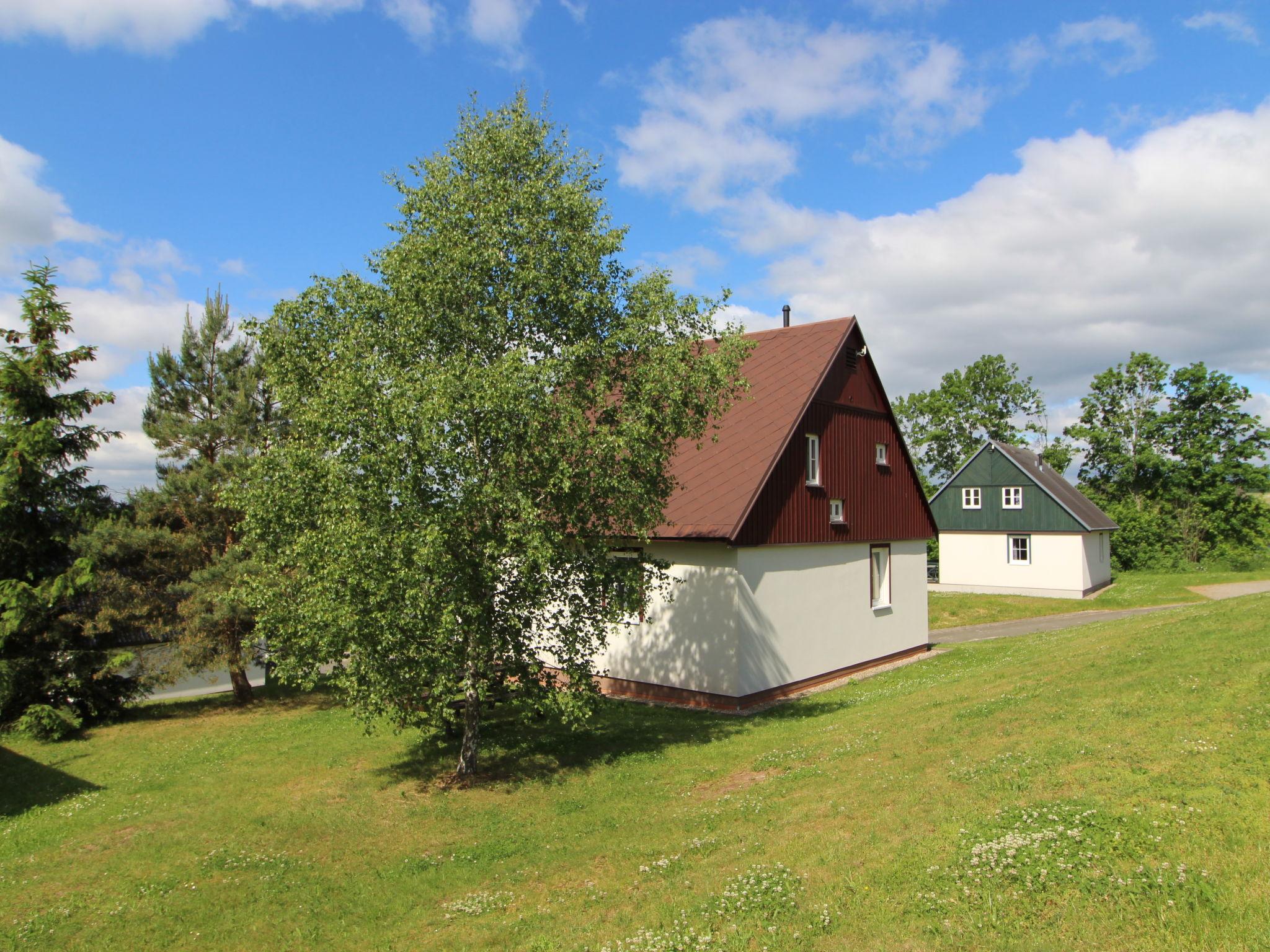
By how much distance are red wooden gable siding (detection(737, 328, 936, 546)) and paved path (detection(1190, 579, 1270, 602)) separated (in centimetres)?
1851

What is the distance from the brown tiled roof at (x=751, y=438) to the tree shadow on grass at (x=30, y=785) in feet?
36.4

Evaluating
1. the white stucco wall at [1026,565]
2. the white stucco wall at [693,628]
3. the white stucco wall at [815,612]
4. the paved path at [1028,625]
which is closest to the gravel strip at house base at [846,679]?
the white stucco wall at [815,612]

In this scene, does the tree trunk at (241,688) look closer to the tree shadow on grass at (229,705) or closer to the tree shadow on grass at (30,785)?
the tree shadow on grass at (229,705)

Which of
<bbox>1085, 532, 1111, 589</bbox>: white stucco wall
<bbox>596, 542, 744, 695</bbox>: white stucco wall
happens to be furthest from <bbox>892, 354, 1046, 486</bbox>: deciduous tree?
<bbox>596, 542, 744, 695</bbox>: white stucco wall

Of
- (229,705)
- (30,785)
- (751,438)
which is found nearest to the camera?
(30,785)

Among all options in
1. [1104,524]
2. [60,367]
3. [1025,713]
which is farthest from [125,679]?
[1104,524]

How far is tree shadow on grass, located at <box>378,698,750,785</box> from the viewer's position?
13.1m

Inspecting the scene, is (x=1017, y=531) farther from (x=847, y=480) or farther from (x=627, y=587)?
(x=627, y=587)

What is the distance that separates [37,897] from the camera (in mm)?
8820

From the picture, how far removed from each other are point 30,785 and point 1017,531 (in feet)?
137

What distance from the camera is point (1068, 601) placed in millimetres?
37969

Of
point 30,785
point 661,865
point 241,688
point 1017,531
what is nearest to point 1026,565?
point 1017,531

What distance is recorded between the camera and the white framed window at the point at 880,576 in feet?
72.2

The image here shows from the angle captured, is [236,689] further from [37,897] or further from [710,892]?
[710,892]
